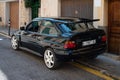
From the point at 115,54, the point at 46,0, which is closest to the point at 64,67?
the point at 115,54

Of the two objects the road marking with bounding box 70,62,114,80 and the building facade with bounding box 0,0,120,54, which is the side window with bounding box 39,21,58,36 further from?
the building facade with bounding box 0,0,120,54

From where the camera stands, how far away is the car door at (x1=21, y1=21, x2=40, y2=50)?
887 centimetres

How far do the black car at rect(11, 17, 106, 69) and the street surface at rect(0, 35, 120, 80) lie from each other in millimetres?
359

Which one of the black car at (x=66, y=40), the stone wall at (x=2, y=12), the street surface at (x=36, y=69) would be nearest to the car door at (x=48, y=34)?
the black car at (x=66, y=40)

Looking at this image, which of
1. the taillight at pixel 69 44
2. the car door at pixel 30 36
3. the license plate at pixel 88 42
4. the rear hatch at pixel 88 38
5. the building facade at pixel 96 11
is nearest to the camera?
the taillight at pixel 69 44

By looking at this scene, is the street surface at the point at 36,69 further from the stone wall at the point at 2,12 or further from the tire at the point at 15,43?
the stone wall at the point at 2,12

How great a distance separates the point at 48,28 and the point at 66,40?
1173 mm

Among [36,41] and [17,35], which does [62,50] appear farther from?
[17,35]

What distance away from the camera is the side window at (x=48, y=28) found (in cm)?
794

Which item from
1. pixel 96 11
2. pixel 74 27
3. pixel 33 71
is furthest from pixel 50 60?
pixel 96 11

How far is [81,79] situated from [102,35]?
1.88 meters

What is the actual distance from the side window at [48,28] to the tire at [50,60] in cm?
54

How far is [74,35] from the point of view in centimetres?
732

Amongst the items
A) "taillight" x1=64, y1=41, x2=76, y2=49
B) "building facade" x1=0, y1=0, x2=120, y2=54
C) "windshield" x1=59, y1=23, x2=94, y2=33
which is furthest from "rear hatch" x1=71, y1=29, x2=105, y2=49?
"building facade" x1=0, y1=0, x2=120, y2=54
